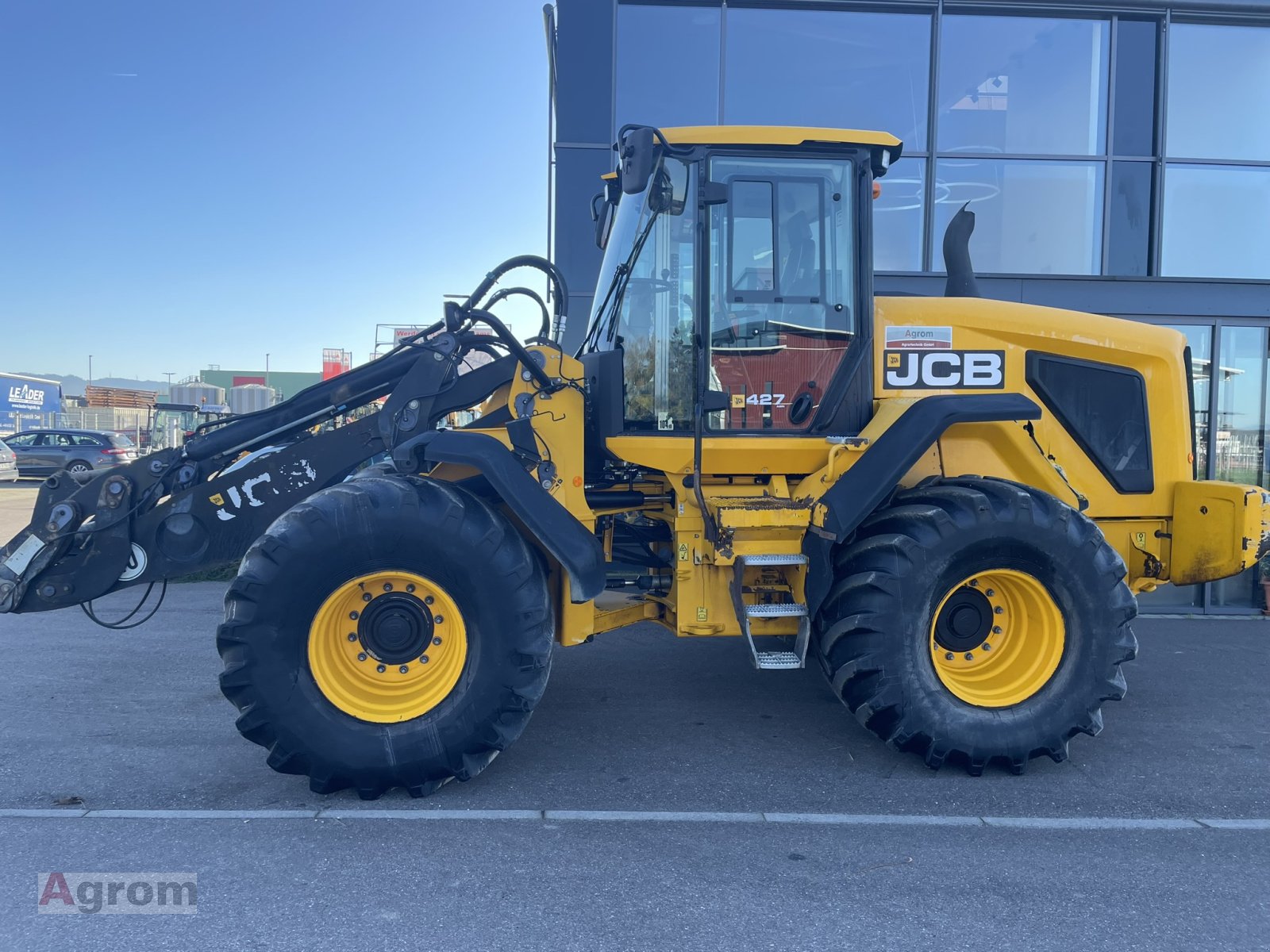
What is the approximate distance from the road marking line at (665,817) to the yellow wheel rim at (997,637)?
2.32ft

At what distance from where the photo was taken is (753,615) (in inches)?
167

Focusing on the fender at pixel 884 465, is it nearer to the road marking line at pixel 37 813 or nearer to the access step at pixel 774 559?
the access step at pixel 774 559

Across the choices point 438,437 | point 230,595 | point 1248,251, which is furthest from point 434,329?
point 1248,251

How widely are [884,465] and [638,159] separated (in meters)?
1.88

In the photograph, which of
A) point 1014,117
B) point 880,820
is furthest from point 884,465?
point 1014,117

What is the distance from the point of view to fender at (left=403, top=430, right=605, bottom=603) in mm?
4027

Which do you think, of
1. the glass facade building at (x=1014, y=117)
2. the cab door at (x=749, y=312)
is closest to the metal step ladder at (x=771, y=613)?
the cab door at (x=749, y=312)

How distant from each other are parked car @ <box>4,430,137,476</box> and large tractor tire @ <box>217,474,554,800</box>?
2238 cm

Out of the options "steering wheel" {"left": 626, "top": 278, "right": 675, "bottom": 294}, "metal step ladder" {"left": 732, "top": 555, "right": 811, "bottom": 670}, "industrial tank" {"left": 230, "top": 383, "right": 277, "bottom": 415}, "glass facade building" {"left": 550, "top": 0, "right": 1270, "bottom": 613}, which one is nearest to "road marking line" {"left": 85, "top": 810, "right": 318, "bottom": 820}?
"metal step ladder" {"left": 732, "top": 555, "right": 811, "bottom": 670}

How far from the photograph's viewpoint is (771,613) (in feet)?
13.9

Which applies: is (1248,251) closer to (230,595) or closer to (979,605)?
(979,605)

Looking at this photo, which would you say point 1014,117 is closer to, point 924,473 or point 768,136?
point 768,136

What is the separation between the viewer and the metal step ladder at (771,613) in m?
4.19

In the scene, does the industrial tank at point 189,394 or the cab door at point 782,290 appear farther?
the industrial tank at point 189,394
